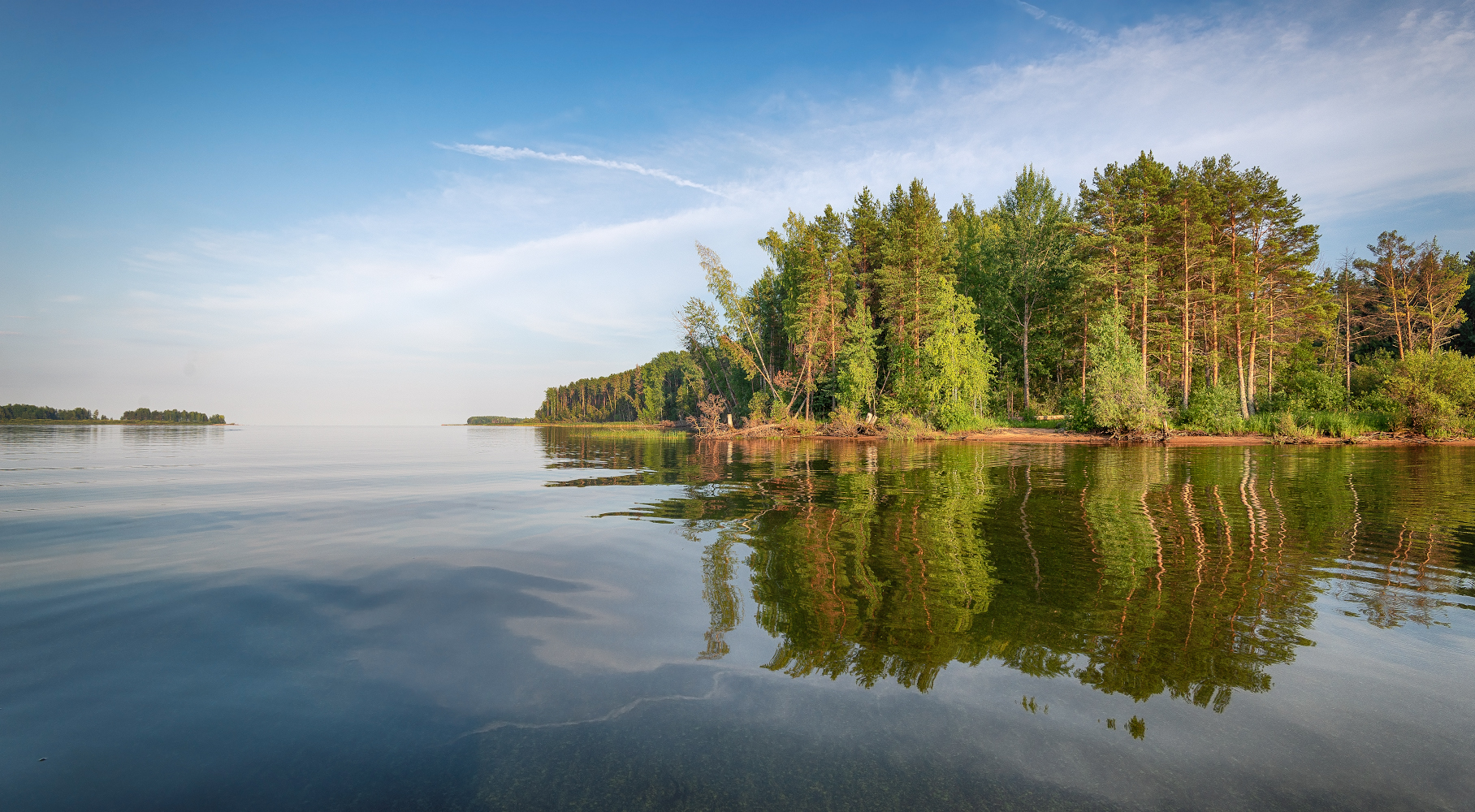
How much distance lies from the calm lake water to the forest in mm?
32277

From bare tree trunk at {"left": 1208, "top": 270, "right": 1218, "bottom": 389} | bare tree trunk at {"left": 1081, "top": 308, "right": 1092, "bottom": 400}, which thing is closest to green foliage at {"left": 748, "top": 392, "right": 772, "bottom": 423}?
bare tree trunk at {"left": 1081, "top": 308, "right": 1092, "bottom": 400}

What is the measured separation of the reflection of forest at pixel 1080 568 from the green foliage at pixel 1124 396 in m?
16.8

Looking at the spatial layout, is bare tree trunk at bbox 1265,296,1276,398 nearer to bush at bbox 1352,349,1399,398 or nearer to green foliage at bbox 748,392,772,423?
bush at bbox 1352,349,1399,398

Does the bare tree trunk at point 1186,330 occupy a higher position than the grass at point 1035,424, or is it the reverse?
the bare tree trunk at point 1186,330

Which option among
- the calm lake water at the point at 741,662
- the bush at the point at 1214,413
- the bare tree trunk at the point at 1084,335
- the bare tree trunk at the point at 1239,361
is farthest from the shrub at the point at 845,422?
the calm lake water at the point at 741,662

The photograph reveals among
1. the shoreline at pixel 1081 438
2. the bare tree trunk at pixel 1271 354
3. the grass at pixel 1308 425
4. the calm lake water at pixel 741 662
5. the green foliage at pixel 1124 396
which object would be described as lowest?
the calm lake water at pixel 741 662

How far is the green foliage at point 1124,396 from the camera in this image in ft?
112

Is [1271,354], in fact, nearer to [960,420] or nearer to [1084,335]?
[1084,335]

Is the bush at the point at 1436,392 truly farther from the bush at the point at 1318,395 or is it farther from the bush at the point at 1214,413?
the bush at the point at 1214,413

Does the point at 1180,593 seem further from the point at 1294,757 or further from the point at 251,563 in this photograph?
the point at 251,563

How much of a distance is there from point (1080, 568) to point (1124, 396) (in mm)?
32574

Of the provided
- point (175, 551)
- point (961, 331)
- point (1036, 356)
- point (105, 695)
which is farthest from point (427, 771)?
point (1036, 356)

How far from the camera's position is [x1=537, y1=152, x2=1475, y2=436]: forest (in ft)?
120

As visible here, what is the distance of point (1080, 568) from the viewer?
750 centimetres
